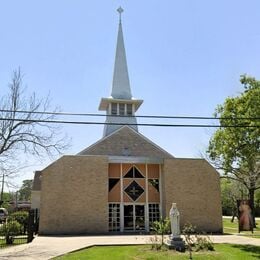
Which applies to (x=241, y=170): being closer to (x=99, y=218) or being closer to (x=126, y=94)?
(x=99, y=218)

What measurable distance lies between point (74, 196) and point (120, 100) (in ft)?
50.6

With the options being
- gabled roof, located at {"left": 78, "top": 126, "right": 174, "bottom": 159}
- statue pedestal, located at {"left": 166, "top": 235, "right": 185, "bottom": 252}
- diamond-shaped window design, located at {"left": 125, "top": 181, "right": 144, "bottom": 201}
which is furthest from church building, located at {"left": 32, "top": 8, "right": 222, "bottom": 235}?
statue pedestal, located at {"left": 166, "top": 235, "right": 185, "bottom": 252}

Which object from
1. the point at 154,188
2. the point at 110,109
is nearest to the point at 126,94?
the point at 110,109

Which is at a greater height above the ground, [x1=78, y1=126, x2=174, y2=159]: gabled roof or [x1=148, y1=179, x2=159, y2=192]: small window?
[x1=78, y1=126, x2=174, y2=159]: gabled roof

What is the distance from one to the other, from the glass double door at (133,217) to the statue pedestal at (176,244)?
12.4 metres

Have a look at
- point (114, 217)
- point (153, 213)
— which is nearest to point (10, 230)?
point (114, 217)

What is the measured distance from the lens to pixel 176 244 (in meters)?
16.7

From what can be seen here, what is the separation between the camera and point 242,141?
1978 cm

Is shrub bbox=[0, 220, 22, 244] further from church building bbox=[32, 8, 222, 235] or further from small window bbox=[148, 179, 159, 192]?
small window bbox=[148, 179, 159, 192]

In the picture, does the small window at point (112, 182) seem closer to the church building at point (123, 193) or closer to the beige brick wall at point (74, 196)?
the church building at point (123, 193)

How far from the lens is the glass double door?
29.3m

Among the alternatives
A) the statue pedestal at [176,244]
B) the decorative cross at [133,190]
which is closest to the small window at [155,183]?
the decorative cross at [133,190]

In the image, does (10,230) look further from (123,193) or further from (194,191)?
(194,191)

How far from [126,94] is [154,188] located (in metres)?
14.5
